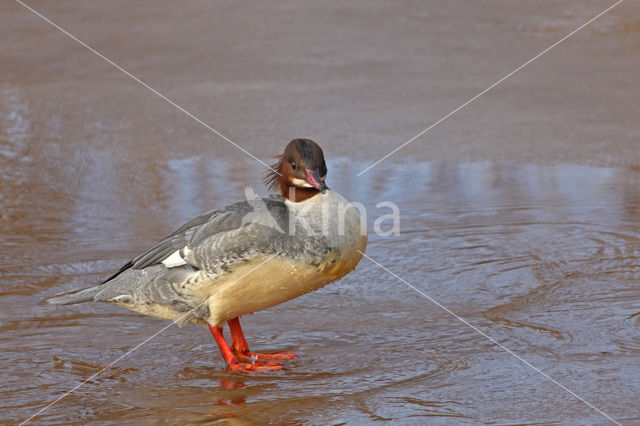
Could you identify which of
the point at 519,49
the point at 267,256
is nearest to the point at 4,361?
the point at 267,256

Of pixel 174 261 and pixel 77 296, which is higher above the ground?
pixel 174 261

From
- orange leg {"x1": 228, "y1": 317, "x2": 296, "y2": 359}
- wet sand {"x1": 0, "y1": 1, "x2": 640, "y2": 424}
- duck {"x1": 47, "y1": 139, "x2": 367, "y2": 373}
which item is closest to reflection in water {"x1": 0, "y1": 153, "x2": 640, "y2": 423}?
wet sand {"x1": 0, "y1": 1, "x2": 640, "y2": 424}

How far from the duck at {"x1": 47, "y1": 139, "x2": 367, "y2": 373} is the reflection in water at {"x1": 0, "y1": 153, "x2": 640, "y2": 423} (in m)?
0.26

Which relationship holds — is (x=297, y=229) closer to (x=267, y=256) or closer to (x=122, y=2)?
(x=267, y=256)

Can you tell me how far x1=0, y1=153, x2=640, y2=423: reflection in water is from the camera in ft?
11.7

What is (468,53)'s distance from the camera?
9.08 meters

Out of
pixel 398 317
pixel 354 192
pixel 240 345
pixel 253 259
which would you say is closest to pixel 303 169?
pixel 253 259

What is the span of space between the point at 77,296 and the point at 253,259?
3.26 ft

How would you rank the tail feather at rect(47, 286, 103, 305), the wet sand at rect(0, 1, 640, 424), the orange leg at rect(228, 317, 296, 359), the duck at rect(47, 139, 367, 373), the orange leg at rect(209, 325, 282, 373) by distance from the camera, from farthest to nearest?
the tail feather at rect(47, 286, 103, 305)
the orange leg at rect(228, 317, 296, 359)
the orange leg at rect(209, 325, 282, 373)
the duck at rect(47, 139, 367, 373)
the wet sand at rect(0, 1, 640, 424)

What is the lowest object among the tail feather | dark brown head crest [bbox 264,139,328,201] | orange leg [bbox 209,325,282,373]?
orange leg [bbox 209,325,282,373]

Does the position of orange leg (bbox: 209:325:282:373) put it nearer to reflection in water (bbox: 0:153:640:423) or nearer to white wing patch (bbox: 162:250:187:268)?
reflection in water (bbox: 0:153:640:423)

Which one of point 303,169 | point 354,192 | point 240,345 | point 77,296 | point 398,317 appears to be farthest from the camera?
point 354,192

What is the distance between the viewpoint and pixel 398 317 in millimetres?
4500

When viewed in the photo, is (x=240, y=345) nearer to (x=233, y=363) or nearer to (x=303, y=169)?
(x=233, y=363)
